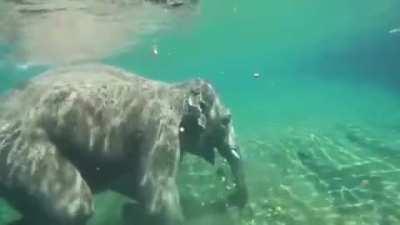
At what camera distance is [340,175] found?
1231cm

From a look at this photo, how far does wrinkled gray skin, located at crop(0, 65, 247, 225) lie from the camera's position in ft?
21.8

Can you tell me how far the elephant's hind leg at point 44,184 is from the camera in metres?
6.55

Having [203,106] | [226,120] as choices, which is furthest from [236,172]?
[203,106]

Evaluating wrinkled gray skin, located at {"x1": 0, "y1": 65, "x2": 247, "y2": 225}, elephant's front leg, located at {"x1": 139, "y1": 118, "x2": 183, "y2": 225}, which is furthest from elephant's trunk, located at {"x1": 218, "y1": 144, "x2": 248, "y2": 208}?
elephant's front leg, located at {"x1": 139, "y1": 118, "x2": 183, "y2": 225}

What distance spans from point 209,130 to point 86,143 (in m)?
3.14

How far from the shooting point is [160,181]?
7523 mm

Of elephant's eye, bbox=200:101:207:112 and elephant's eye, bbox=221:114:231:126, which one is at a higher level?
elephant's eye, bbox=200:101:207:112

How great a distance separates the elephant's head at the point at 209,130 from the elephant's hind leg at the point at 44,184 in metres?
2.71

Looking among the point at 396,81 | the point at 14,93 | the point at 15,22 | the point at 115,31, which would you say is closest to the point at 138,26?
the point at 115,31

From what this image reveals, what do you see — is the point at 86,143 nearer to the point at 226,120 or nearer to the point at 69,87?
the point at 69,87

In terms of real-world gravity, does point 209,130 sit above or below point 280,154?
above

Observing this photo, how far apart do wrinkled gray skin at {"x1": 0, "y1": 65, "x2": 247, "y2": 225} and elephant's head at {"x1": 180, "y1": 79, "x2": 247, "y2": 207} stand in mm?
289

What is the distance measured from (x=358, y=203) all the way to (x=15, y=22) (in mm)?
14434

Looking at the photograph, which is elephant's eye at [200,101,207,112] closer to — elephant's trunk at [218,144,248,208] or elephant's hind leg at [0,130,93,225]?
elephant's trunk at [218,144,248,208]
